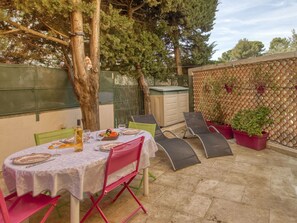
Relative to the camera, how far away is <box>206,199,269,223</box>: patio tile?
2242 millimetres

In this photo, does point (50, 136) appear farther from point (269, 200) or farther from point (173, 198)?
point (269, 200)

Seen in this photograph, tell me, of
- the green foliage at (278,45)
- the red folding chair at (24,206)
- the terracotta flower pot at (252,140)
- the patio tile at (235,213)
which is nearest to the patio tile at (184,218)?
the patio tile at (235,213)

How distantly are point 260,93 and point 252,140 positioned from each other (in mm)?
1145

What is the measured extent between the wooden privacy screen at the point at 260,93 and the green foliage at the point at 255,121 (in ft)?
0.56

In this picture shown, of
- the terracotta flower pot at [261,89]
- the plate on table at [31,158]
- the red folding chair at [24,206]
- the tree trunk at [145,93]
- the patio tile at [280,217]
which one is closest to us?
the red folding chair at [24,206]

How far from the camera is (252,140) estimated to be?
4.70 meters

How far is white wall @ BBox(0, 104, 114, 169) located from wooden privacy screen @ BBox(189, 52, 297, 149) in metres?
4.04

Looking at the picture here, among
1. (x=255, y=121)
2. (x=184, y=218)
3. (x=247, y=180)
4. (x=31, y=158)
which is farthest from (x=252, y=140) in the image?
(x=31, y=158)

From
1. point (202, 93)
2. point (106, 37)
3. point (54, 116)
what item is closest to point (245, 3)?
point (202, 93)

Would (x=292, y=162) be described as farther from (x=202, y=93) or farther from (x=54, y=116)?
(x=54, y=116)

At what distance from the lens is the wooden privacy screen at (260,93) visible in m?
4.45

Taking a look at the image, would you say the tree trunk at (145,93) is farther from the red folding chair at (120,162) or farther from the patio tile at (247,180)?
the red folding chair at (120,162)

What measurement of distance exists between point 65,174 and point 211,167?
9.07 ft

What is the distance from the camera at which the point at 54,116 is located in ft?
14.4
